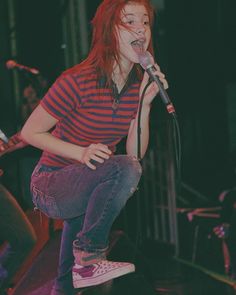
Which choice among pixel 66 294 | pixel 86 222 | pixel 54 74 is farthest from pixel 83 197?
pixel 54 74

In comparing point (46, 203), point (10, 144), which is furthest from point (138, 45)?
point (10, 144)

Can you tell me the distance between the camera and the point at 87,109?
2518mm

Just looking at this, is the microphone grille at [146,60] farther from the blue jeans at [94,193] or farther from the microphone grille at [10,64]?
the microphone grille at [10,64]

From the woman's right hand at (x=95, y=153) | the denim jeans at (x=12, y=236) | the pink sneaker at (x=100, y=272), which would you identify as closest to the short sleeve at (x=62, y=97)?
the woman's right hand at (x=95, y=153)

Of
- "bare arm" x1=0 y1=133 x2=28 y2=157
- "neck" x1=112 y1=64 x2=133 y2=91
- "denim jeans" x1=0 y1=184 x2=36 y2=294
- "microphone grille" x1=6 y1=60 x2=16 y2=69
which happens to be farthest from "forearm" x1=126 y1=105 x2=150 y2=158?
"microphone grille" x1=6 y1=60 x2=16 y2=69

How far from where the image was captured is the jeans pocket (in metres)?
2.55

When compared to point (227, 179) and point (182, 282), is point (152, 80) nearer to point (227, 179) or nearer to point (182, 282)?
point (182, 282)

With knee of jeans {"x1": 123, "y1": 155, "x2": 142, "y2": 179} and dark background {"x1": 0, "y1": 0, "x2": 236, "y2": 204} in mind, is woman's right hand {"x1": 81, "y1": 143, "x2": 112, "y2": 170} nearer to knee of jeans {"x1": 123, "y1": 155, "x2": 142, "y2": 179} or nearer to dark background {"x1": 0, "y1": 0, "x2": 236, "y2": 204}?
knee of jeans {"x1": 123, "y1": 155, "x2": 142, "y2": 179}

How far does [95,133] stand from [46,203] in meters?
0.38

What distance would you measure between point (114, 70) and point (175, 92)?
19.7 ft

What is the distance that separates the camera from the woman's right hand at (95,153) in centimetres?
237

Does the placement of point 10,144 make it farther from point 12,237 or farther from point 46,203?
point 46,203

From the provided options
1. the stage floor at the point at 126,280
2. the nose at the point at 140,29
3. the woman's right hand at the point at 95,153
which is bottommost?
the stage floor at the point at 126,280

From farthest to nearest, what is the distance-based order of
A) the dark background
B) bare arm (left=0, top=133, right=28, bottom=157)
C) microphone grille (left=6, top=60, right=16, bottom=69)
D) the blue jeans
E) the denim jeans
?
the dark background, microphone grille (left=6, top=60, right=16, bottom=69), bare arm (left=0, top=133, right=28, bottom=157), the denim jeans, the blue jeans
